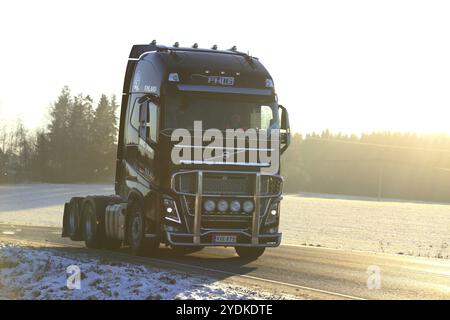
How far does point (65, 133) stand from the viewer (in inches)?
4291

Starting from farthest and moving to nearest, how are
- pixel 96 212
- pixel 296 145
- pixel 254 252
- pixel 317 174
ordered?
pixel 296 145 → pixel 317 174 → pixel 96 212 → pixel 254 252

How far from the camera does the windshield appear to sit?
57.2ft

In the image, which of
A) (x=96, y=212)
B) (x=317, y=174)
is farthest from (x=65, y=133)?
(x=96, y=212)

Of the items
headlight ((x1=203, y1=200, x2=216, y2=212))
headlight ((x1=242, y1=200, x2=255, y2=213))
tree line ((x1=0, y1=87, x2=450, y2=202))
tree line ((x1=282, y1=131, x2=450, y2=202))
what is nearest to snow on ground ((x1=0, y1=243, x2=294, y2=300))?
headlight ((x1=203, y1=200, x2=216, y2=212))

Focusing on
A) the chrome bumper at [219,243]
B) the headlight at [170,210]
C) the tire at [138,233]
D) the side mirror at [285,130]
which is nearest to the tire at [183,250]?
the tire at [138,233]

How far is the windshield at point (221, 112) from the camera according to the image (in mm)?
17422

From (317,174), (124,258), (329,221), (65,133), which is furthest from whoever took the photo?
(317,174)

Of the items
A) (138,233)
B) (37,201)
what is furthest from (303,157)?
(138,233)

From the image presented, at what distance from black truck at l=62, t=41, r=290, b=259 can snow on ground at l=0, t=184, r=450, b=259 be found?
1013 cm

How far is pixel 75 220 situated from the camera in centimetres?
2320

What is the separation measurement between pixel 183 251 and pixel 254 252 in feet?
7.10

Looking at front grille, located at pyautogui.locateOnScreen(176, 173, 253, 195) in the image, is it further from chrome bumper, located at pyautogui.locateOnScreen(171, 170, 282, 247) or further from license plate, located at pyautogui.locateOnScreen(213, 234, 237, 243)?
license plate, located at pyautogui.locateOnScreen(213, 234, 237, 243)
